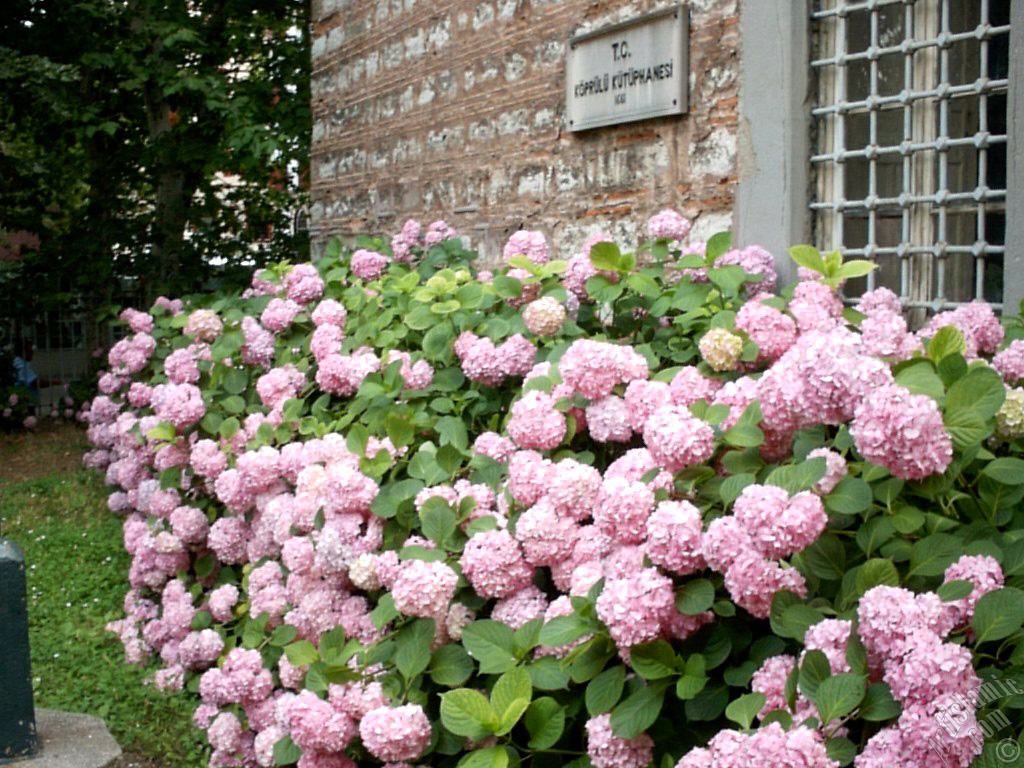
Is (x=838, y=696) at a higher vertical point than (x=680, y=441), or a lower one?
lower

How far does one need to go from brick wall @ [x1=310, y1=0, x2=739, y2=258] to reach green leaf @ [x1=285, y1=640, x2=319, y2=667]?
2145 mm

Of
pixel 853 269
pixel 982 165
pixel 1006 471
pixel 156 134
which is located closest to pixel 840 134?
pixel 982 165

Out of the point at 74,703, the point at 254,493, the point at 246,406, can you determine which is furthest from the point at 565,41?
the point at 74,703

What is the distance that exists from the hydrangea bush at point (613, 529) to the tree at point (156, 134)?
20.2 feet

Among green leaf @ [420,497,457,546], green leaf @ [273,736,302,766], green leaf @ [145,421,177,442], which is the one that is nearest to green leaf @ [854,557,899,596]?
green leaf @ [420,497,457,546]

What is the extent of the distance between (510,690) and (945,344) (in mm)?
1078

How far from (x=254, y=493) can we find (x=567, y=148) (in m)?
2.10

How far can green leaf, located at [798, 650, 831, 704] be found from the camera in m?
1.87

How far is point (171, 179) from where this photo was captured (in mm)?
11969

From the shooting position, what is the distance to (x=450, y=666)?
8.89 feet

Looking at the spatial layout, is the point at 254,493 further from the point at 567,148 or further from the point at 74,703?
the point at 567,148

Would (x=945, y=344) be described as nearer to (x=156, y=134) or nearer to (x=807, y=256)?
(x=807, y=256)

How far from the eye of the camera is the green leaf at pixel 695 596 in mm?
2098

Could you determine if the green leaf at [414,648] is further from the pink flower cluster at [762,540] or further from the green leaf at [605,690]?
the pink flower cluster at [762,540]
